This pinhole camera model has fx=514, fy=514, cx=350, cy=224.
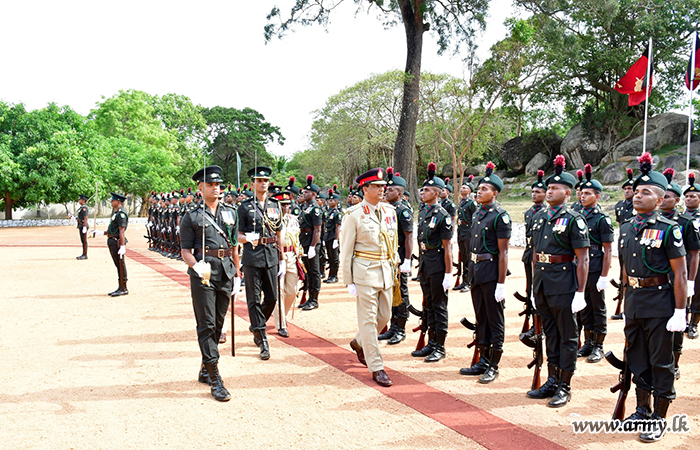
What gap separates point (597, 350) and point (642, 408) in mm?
2052

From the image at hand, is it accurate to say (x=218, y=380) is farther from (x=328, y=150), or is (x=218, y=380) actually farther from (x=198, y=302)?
(x=328, y=150)

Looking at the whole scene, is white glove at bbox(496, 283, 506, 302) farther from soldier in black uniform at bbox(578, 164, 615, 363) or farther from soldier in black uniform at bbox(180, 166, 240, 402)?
soldier in black uniform at bbox(180, 166, 240, 402)

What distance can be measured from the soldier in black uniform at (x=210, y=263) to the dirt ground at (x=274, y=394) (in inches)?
13.5

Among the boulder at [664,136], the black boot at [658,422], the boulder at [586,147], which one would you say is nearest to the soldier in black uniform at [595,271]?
the black boot at [658,422]

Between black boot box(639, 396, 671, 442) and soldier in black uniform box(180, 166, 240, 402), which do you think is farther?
soldier in black uniform box(180, 166, 240, 402)

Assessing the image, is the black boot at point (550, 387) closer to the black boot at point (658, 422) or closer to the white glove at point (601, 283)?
the black boot at point (658, 422)

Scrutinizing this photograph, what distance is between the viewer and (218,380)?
4.95 metres

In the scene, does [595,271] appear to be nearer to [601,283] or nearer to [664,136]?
[601,283]

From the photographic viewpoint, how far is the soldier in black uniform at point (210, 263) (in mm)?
4984

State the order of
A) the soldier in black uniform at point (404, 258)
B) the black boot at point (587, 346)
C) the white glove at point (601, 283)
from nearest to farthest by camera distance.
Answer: the white glove at point (601, 283) → the black boot at point (587, 346) → the soldier in black uniform at point (404, 258)

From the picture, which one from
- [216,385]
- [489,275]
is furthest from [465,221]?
[216,385]

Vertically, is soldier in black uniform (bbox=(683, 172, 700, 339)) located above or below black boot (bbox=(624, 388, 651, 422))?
above

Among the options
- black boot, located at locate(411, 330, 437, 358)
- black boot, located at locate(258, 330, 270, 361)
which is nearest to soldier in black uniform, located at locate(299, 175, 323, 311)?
black boot, located at locate(258, 330, 270, 361)

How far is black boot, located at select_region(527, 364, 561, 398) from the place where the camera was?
4871mm
